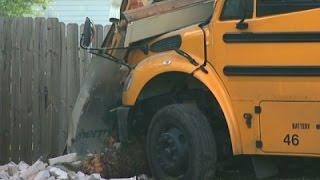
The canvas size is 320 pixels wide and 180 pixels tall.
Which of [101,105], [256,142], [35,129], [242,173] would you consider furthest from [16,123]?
[256,142]

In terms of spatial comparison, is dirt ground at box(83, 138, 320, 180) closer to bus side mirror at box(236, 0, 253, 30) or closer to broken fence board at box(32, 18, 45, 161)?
bus side mirror at box(236, 0, 253, 30)

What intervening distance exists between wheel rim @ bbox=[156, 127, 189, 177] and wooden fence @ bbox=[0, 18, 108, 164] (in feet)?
10.0

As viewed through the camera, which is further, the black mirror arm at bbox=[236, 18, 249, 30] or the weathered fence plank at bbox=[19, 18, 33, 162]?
the weathered fence plank at bbox=[19, 18, 33, 162]

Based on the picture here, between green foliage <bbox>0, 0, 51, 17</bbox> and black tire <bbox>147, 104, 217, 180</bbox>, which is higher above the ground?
green foliage <bbox>0, 0, 51, 17</bbox>

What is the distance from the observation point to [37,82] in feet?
29.7

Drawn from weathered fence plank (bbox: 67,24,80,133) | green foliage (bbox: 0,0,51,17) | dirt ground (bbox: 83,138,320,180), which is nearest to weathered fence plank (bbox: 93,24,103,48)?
weathered fence plank (bbox: 67,24,80,133)

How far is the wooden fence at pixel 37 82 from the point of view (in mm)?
8984

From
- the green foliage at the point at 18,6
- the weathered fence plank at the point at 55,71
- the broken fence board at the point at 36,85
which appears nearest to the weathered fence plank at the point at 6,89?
the broken fence board at the point at 36,85

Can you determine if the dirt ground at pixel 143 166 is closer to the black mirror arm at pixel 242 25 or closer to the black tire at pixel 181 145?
the black tire at pixel 181 145

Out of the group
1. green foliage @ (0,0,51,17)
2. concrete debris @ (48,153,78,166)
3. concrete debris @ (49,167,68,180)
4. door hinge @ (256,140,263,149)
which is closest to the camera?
door hinge @ (256,140,263,149)

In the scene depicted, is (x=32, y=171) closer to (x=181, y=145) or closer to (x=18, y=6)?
(x=181, y=145)

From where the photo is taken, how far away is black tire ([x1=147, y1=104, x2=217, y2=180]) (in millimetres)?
5922

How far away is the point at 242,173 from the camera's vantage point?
21.6 ft

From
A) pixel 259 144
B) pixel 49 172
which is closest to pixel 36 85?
pixel 49 172
